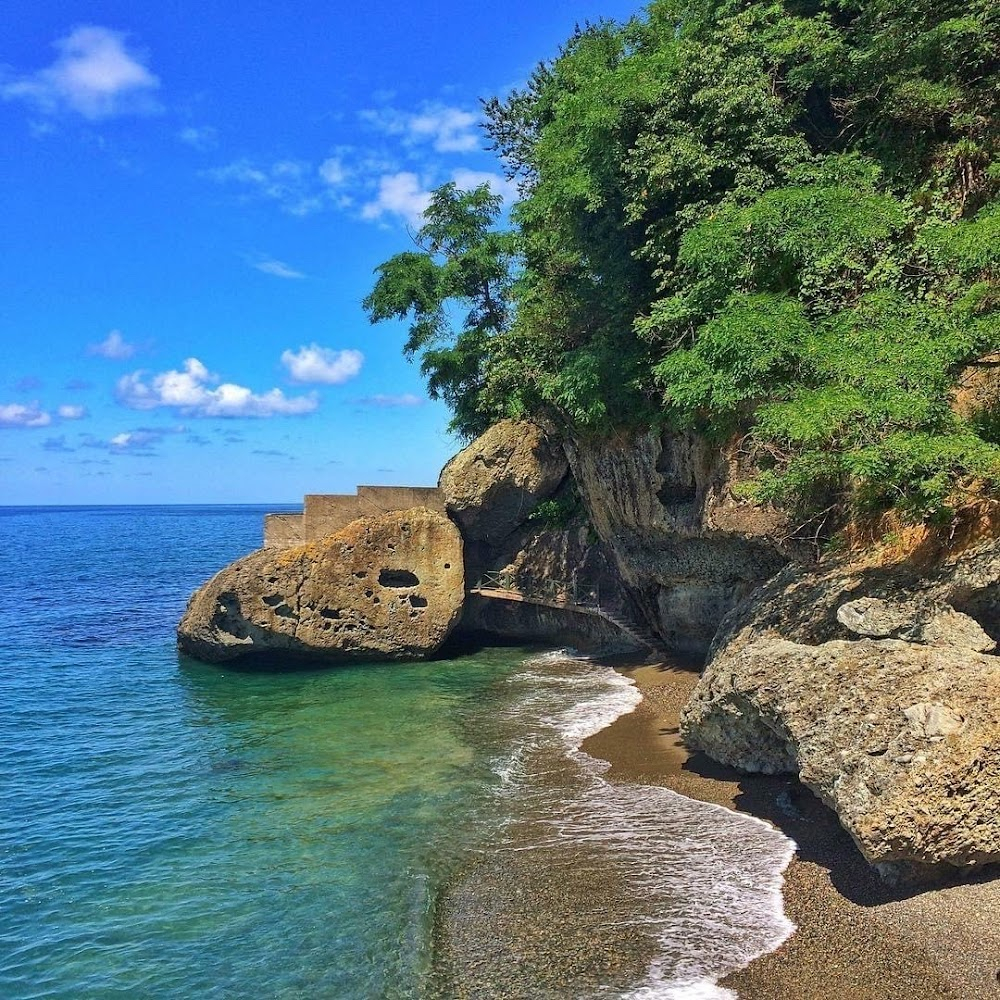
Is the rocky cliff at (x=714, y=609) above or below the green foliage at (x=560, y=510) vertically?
below

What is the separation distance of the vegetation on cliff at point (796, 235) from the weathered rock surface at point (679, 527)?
1.06 metres

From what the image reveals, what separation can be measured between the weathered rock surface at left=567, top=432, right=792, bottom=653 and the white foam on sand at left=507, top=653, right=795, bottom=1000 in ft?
17.5

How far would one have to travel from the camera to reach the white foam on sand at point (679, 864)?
7645 millimetres

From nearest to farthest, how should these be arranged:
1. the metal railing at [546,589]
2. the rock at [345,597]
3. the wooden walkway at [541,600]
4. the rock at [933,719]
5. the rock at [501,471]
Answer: the rock at [933,719], the rock at [345,597], the wooden walkway at [541,600], the metal railing at [546,589], the rock at [501,471]

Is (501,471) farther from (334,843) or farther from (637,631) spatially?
(334,843)

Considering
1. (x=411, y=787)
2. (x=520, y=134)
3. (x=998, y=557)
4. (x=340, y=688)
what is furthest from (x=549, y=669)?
(x=520, y=134)

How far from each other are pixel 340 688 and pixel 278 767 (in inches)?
236

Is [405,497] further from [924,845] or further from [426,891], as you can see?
[924,845]

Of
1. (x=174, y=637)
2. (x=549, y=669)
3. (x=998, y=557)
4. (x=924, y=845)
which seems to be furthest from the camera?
(x=174, y=637)

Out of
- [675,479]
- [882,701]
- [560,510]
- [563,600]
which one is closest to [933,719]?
[882,701]

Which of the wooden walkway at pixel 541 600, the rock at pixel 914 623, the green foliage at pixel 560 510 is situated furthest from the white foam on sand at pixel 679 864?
the green foliage at pixel 560 510

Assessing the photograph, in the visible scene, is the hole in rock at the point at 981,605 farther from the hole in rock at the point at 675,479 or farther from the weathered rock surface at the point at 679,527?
the hole in rock at the point at 675,479

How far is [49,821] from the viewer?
1218 cm

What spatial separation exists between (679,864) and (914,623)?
4448mm
